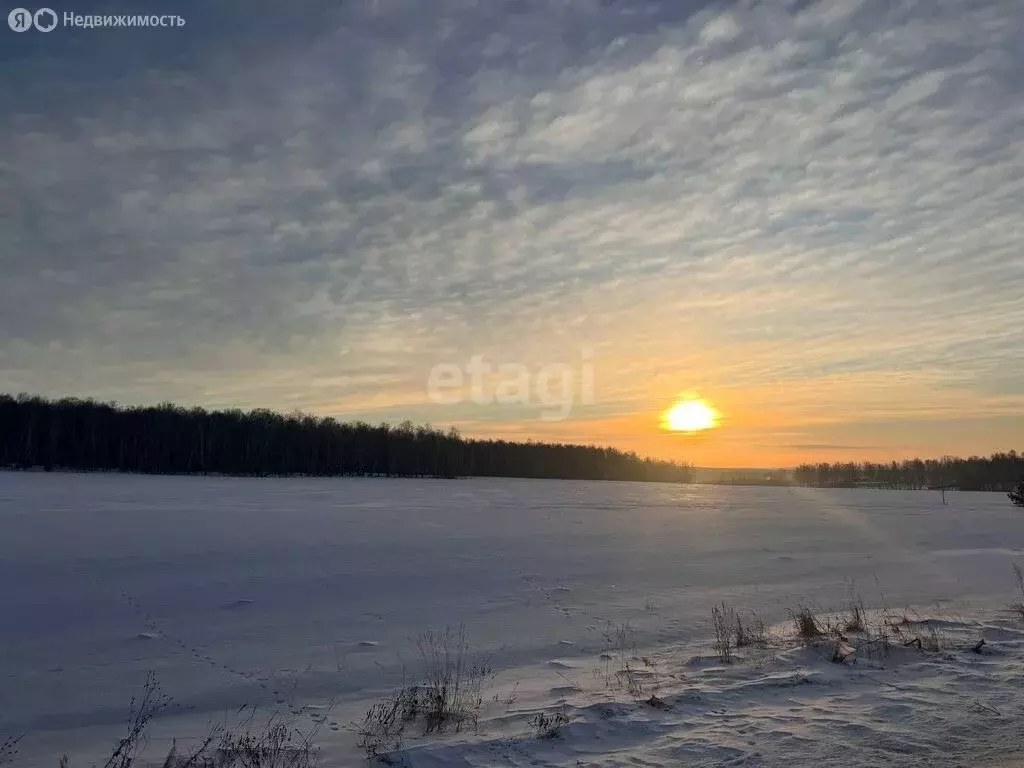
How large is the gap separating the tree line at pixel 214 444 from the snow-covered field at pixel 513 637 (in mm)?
54782

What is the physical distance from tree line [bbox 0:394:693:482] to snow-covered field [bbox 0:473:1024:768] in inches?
2157

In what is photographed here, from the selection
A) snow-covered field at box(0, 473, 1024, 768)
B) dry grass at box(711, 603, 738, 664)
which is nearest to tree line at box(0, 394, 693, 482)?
snow-covered field at box(0, 473, 1024, 768)

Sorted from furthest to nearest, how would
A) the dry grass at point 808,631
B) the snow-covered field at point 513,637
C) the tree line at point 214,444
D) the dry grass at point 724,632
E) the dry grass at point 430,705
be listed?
the tree line at point 214,444, the dry grass at point 808,631, the dry grass at point 724,632, the dry grass at point 430,705, the snow-covered field at point 513,637

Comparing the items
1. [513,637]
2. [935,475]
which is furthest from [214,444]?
[935,475]

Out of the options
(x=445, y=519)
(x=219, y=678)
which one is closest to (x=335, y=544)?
(x=445, y=519)

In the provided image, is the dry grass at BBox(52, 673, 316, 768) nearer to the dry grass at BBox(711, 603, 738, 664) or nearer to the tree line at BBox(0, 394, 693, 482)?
the dry grass at BBox(711, 603, 738, 664)

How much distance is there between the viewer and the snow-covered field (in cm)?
604

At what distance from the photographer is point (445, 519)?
1103 inches

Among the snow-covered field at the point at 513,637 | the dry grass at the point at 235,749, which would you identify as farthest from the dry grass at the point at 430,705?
the dry grass at the point at 235,749

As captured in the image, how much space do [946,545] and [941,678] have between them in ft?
72.2

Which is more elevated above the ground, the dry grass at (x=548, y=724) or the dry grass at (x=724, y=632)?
the dry grass at (x=548, y=724)

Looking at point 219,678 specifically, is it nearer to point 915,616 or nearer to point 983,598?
point 915,616

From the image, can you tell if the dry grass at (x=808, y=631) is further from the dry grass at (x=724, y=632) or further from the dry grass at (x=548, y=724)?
the dry grass at (x=548, y=724)

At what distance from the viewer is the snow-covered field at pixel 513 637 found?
604 cm
